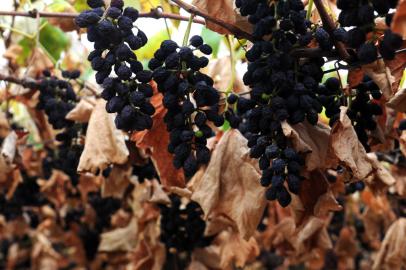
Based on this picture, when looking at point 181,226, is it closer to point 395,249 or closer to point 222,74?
point 222,74

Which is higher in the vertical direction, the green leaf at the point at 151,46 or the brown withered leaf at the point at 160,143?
the green leaf at the point at 151,46

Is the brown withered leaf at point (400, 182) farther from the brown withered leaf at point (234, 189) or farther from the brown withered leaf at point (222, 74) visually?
the brown withered leaf at point (234, 189)

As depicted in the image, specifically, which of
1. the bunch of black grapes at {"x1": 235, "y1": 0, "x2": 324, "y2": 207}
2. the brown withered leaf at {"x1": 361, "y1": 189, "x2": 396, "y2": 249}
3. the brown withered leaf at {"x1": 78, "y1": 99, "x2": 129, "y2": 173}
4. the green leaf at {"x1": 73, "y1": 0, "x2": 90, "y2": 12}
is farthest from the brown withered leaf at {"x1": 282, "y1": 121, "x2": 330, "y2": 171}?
the brown withered leaf at {"x1": 361, "y1": 189, "x2": 396, "y2": 249}

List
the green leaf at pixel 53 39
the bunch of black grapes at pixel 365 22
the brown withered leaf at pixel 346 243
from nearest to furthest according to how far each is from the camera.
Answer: the bunch of black grapes at pixel 365 22 < the green leaf at pixel 53 39 < the brown withered leaf at pixel 346 243

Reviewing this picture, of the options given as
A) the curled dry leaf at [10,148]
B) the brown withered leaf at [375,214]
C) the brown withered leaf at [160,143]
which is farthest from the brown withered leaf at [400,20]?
the brown withered leaf at [375,214]

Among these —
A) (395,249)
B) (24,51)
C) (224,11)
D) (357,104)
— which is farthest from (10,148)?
(395,249)

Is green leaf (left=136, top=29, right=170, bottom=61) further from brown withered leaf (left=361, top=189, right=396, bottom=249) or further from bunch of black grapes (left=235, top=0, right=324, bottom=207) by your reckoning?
brown withered leaf (left=361, top=189, right=396, bottom=249)
